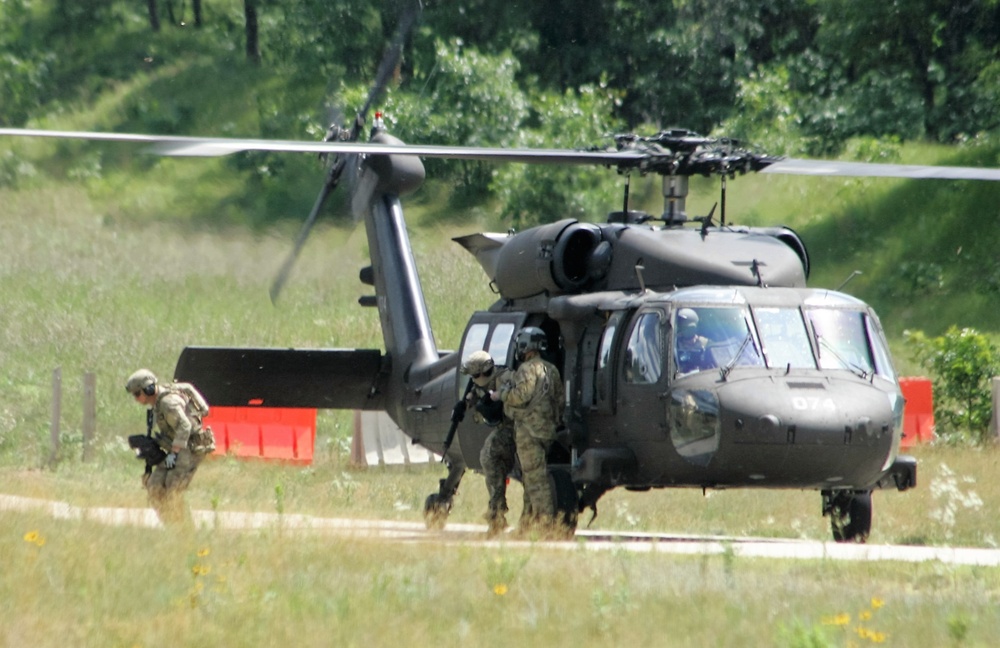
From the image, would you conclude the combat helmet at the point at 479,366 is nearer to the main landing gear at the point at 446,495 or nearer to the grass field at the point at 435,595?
the main landing gear at the point at 446,495

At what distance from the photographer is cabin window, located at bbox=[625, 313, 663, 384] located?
10836 mm

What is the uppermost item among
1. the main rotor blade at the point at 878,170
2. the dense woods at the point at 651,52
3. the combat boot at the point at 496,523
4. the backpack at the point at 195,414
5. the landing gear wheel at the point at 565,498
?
the dense woods at the point at 651,52

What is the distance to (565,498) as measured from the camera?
1132cm

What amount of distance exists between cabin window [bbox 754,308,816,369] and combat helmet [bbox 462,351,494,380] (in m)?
2.14

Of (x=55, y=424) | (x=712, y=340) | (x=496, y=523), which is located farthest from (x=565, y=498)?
(x=55, y=424)

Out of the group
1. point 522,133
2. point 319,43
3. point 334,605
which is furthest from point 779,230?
point 319,43

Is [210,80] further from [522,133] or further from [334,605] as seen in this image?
[334,605]

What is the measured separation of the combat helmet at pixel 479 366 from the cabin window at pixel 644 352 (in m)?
1.19

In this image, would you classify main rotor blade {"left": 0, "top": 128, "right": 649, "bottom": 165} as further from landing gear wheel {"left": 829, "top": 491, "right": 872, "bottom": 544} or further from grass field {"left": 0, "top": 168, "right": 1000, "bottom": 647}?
landing gear wheel {"left": 829, "top": 491, "right": 872, "bottom": 544}

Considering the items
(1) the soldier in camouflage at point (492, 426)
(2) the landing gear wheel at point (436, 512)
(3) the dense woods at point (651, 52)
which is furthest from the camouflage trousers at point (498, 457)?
(3) the dense woods at point (651, 52)

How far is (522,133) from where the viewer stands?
35719 mm

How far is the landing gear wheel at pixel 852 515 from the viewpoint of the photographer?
38.7ft

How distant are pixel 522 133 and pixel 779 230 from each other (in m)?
23.8

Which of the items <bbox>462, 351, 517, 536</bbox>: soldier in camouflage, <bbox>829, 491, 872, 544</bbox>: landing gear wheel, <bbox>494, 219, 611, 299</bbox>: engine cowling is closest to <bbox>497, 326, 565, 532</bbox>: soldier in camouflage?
<bbox>462, 351, 517, 536</bbox>: soldier in camouflage
